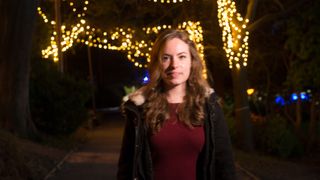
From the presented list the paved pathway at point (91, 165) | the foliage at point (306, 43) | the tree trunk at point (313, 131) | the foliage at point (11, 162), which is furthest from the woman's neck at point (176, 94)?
the tree trunk at point (313, 131)

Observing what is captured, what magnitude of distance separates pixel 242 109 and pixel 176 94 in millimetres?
19163

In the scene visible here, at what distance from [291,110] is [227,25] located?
16.2 m

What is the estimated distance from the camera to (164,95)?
3941mm

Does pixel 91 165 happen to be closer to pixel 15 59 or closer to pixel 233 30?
pixel 15 59

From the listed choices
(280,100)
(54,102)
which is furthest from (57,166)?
(280,100)

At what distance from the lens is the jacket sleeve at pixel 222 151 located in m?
3.89

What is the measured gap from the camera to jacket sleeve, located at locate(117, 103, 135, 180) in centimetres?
390

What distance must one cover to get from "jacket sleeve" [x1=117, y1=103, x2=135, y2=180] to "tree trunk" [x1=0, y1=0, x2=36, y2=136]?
15.3 meters

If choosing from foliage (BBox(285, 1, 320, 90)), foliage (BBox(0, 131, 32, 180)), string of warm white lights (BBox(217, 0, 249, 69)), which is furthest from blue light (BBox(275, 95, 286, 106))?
foliage (BBox(0, 131, 32, 180))

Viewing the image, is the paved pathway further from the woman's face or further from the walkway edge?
the woman's face

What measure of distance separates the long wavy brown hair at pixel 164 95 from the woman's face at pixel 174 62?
25 millimetres

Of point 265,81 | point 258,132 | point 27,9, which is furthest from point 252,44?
point 27,9

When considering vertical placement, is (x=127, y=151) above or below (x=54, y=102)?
below

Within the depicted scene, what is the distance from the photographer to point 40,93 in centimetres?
2420
